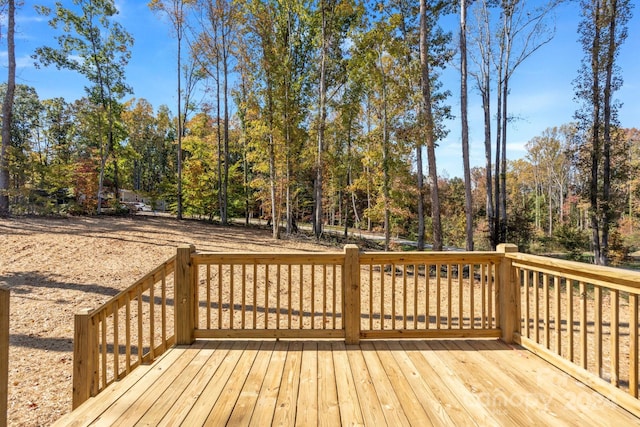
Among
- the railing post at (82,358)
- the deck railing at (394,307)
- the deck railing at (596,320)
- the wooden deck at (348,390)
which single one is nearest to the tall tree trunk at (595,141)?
the deck railing at (394,307)

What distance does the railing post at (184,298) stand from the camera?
314cm

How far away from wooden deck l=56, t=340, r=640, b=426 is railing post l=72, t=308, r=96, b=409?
0.40 meters

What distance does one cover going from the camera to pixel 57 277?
21.4 feet

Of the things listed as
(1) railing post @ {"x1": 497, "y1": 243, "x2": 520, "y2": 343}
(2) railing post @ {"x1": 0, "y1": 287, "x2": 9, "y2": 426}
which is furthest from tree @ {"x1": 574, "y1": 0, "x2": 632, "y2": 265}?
(2) railing post @ {"x1": 0, "y1": 287, "x2": 9, "y2": 426}

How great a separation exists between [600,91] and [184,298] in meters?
15.9

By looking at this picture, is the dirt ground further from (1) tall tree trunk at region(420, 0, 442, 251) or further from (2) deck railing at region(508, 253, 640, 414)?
(2) deck railing at region(508, 253, 640, 414)

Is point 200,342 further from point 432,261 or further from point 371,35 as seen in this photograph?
point 371,35

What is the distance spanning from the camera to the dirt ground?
3.54 metres

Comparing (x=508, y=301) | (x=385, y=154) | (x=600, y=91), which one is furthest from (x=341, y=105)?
(x=508, y=301)

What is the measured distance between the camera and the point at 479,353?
9.80ft

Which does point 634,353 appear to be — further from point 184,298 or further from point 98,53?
point 98,53

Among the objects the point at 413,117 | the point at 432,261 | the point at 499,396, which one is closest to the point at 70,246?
the point at 432,261

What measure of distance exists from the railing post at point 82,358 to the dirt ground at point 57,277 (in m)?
0.92

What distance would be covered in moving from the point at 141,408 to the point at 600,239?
1569cm
